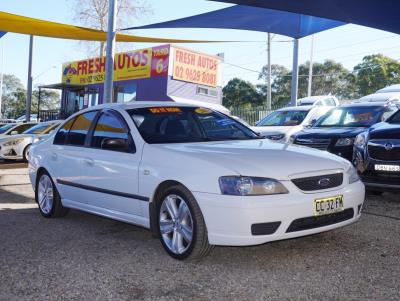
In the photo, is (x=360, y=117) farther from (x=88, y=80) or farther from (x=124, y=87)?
(x=88, y=80)

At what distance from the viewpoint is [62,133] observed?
20.3 ft

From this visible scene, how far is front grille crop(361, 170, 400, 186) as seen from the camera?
632 cm

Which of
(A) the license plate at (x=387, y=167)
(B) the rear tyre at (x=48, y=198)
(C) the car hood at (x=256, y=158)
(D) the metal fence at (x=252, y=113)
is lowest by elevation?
(B) the rear tyre at (x=48, y=198)

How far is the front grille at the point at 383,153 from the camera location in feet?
21.1

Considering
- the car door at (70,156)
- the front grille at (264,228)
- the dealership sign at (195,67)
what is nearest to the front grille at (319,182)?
the front grille at (264,228)

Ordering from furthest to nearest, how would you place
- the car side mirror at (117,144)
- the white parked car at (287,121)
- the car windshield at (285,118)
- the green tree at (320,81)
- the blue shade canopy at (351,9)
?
the green tree at (320,81) → the car windshield at (285,118) → the white parked car at (287,121) → the blue shade canopy at (351,9) → the car side mirror at (117,144)

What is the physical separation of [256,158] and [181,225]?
879 millimetres

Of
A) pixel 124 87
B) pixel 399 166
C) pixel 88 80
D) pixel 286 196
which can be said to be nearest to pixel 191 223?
pixel 286 196

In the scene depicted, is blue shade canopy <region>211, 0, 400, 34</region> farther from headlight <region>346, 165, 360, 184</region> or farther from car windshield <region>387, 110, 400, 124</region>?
headlight <region>346, 165, 360, 184</region>

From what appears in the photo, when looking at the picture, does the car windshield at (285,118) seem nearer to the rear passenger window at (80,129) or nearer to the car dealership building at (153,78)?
the rear passenger window at (80,129)

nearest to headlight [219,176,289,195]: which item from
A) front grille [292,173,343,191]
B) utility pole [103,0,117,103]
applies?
front grille [292,173,343,191]

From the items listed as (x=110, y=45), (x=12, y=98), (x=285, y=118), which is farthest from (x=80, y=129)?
(x=12, y=98)

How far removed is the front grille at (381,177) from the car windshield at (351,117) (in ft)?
8.87

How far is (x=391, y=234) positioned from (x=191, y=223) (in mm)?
2298
